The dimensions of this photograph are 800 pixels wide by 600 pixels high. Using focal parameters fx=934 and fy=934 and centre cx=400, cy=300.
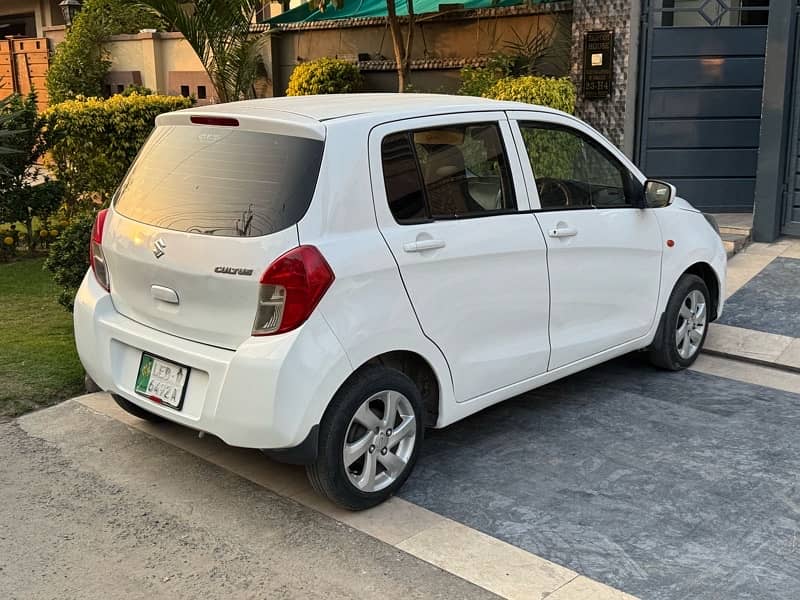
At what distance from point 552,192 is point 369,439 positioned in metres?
1.68

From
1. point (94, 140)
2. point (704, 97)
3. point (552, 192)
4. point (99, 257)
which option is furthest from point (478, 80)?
point (99, 257)

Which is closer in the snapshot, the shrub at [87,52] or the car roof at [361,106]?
the car roof at [361,106]

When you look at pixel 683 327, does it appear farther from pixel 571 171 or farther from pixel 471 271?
pixel 471 271

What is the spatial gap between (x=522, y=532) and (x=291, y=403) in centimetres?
109

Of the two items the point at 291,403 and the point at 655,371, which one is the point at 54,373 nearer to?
the point at 291,403

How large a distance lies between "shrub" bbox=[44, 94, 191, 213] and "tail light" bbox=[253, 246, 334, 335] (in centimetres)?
630

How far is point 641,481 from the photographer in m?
4.24

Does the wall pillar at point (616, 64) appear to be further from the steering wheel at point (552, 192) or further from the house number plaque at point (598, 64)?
the steering wheel at point (552, 192)

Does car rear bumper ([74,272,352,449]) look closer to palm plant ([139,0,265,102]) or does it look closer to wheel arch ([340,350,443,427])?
wheel arch ([340,350,443,427])

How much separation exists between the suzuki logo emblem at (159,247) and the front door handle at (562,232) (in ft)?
6.11

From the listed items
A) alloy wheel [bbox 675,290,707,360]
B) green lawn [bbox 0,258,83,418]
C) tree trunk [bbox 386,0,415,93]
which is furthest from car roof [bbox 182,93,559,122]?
tree trunk [bbox 386,0,415,93]

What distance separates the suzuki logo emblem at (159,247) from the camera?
155 inches

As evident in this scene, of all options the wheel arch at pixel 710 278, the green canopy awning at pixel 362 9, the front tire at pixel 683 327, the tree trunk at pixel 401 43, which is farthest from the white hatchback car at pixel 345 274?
the green canopy awning at pixel 362 9

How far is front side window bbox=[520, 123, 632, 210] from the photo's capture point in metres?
4.73
